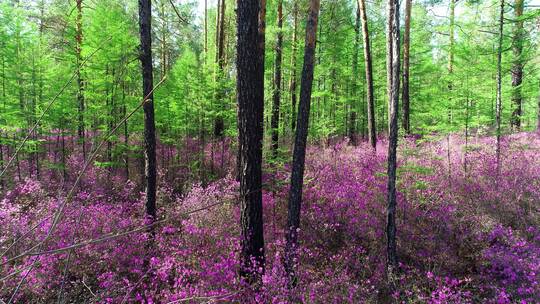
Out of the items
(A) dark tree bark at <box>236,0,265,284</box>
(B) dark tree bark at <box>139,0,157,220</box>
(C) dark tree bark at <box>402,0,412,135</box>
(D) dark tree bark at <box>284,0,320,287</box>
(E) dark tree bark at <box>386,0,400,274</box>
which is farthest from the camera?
(C) dark tree bark at <box>402,0,412,135</box>

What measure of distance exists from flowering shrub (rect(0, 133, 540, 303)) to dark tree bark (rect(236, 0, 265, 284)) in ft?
1.24

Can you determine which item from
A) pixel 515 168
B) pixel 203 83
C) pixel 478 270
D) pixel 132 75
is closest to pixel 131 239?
pixel 478 270

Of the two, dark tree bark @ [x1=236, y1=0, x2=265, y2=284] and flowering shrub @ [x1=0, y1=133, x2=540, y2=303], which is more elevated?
dark tree bark @ [x1=236, y1=0, x2=265, y2=284]

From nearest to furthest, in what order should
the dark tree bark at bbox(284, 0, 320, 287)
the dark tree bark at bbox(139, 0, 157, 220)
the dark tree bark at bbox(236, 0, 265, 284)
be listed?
the dark tree bark at bbox(236, 0, 265, 284) → the dark tree bark at bbox(284, 0, 320, 287) → the dark tree bark at bbox(139, 0, 157, 220)

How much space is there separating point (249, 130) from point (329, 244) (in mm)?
3639

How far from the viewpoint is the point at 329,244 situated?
677 cm

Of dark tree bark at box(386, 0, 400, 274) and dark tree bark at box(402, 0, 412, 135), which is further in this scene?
dark tree bark at box(402, 0, 412, 135)

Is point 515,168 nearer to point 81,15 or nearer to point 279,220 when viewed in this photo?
point 279,220

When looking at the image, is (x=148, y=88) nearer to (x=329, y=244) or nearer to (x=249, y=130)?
(x=249, y=130)

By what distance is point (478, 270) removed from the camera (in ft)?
19.2

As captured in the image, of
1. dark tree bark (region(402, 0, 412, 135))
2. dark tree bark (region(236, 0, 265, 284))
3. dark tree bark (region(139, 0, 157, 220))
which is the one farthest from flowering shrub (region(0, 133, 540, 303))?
dark tree bark (region(402, 0, 412, 135))

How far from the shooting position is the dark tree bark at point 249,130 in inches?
183

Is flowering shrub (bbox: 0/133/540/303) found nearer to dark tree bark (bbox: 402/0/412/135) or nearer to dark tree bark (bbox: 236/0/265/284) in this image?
dark tree bark (bbox: 236/0/265/284)

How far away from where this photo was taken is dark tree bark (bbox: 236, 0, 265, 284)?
15.3 feet
